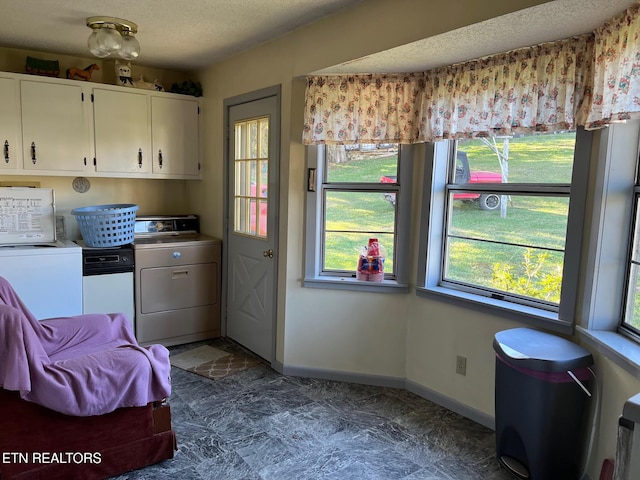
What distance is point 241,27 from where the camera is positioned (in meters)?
3.03

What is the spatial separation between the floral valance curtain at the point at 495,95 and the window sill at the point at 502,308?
0.93 m

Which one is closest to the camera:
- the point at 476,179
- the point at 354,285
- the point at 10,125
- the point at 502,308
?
the point at 502,308

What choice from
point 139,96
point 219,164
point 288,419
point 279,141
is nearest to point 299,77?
point 279,141

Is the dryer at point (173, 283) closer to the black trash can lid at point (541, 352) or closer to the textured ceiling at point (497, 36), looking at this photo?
the textured ceiling at point (497, 36)

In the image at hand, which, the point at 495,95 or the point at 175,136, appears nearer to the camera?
the point at 495,95

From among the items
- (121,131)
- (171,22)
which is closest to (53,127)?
(121,131)

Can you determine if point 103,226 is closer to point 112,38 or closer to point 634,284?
point 112,38

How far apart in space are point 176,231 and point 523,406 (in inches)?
125

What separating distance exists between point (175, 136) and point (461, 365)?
296cm

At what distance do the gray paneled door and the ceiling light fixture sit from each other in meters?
0.93

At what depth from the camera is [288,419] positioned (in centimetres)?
278

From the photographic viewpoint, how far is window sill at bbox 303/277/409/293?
10.3 ft

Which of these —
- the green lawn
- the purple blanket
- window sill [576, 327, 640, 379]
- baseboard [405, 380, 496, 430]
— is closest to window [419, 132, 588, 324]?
the green lawn

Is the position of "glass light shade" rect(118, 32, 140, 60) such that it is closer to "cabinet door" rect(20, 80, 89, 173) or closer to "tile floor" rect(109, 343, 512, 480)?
"cabinet door" rect(20, 80, 89, 173)
